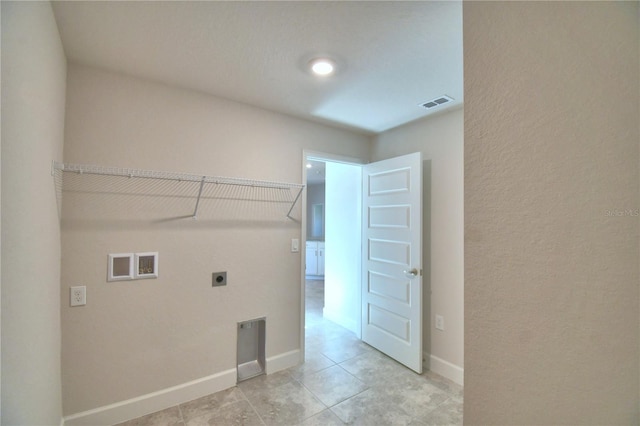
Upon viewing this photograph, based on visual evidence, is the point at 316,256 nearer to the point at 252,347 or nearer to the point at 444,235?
the point at 252,347

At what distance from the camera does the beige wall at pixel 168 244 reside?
1795mm

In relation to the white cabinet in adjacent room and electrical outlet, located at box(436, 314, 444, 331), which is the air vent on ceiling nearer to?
electrical outlet, located at box(436, 314, 444, 331)

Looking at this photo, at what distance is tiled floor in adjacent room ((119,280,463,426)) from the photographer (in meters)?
1.93

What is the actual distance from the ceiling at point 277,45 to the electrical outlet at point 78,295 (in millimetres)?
1441

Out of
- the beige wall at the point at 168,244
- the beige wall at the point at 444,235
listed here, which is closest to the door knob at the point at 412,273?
the beige wall at the point at 444,235

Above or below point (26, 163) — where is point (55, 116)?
above

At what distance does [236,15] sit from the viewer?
1352mm

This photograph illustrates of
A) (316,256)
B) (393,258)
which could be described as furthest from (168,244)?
(316,256)

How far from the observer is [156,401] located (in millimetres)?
1998

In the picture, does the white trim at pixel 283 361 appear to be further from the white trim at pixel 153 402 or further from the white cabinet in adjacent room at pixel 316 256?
the white cabinet in adjacent room at pixel 316 256
